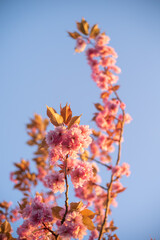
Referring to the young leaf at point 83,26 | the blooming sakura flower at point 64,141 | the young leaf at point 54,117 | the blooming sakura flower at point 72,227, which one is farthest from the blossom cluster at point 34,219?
the young leaf at point 83,26

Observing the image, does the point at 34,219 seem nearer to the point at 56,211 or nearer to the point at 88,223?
the point at 56,211

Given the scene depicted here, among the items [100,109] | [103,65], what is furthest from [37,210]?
[103,65]

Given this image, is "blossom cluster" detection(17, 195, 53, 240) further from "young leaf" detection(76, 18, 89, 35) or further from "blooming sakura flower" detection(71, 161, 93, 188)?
"young leaf" detection(76, 18, 89, 35)

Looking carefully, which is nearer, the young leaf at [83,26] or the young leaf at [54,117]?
the young leaf at [54,117]

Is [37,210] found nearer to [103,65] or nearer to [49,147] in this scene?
[49,147]

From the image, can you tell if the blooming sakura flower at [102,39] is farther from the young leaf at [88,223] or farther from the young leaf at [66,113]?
the young leaf at [88,223]

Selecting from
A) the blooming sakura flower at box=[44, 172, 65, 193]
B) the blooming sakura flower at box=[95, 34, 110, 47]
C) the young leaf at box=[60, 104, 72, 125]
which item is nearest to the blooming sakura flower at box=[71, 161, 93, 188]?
the blooming sakura flower at box=[44, 172, 65, 193]

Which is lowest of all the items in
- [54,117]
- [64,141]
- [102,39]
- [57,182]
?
[57,182]

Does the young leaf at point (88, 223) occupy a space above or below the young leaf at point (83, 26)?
below

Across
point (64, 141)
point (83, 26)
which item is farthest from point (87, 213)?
point (83, 26)
